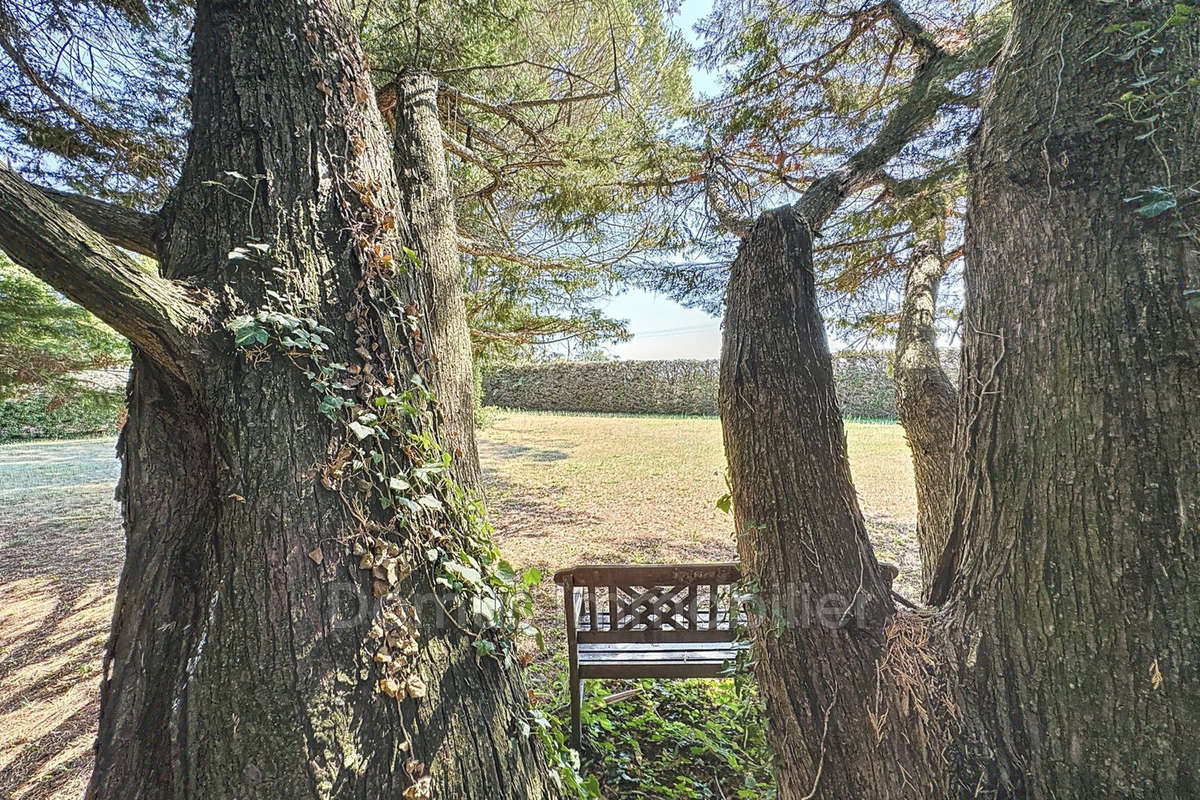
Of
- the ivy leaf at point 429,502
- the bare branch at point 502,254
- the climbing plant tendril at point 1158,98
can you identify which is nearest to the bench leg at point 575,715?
the ivy leaf at point 429,502

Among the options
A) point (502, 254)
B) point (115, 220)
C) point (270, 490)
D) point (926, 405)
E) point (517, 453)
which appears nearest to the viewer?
point (270, 490)

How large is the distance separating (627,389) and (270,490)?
49.1ft

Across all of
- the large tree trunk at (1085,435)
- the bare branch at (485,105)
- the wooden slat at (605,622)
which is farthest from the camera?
the bare branch at (485,105)

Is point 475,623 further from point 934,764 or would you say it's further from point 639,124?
point 639,124

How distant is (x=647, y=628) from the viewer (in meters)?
2.64

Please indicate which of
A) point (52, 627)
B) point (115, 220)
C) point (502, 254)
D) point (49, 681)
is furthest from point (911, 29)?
point (52, 627)

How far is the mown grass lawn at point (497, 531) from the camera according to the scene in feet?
8.48

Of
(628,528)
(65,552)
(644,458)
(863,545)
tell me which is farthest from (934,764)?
(644,458)

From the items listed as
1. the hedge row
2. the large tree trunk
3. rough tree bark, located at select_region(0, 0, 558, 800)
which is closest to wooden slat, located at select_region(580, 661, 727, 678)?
rough tree bark, located at select_region(0, 0, 558, 800)

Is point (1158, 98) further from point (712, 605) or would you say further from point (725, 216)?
point (712, 605)

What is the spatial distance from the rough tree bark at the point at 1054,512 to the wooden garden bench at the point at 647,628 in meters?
1.16

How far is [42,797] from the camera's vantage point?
6.76 feet

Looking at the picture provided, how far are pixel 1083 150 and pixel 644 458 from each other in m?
8.41

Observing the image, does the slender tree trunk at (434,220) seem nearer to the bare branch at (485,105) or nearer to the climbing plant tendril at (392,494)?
the bare branch at (485,105)
